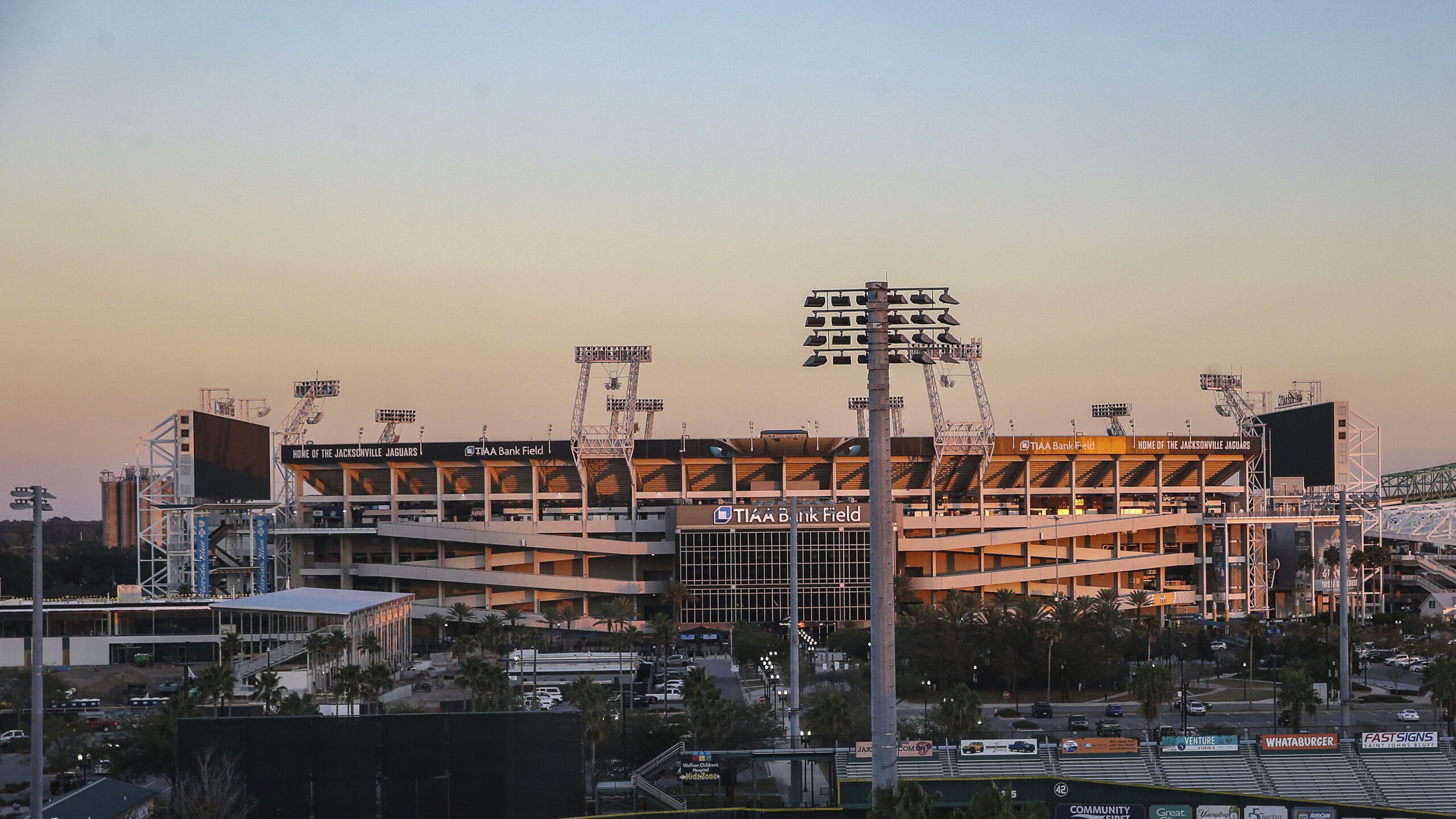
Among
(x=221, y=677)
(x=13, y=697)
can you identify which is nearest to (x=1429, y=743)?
(x=221, y=677)

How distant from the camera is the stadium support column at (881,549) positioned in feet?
99.2

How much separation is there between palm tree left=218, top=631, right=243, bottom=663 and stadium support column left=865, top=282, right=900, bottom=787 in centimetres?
6140

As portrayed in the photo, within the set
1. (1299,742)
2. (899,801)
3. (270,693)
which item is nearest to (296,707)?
(270,693)

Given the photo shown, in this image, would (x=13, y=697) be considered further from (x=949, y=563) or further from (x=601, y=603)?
(x=949, y=563)

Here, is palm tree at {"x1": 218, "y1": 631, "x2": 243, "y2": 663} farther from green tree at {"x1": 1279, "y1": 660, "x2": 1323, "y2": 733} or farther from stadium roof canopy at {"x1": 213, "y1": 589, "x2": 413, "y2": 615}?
green tree at {"x1": 1279, "y1": 660, "x2": 1323, "y2": 733}

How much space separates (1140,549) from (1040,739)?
A: 89.6 meters

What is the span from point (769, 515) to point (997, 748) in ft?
248

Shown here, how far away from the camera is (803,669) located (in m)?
90.1

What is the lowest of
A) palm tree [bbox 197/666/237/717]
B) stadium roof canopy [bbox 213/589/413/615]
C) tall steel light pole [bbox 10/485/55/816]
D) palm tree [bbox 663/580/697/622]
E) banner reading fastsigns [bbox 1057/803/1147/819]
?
banner reading fastsigns [bbox 1057/803/1147/819]

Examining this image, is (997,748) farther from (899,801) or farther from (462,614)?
(462,614)

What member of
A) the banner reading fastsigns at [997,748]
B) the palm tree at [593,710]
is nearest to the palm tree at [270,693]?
the palm tree at [593,710]

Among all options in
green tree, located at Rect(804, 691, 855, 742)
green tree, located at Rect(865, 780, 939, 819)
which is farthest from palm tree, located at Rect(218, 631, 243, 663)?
green tree, located at Rect(865, 780, 939, 819)

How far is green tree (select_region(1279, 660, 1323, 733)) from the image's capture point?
209ft

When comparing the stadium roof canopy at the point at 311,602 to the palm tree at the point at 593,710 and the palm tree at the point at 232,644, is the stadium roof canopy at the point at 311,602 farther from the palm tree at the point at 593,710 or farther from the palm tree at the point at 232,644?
the palm tree at the point at 593,710
